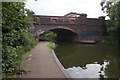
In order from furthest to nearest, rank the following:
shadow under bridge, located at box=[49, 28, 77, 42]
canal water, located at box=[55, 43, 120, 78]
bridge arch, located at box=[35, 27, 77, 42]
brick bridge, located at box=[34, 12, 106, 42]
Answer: shadow under bridge, located at box=[49, 28, 77, 42] < bridge arch, located at box=[35, 27, 77, 42] < brick bridge, located at box=[34, 12, 106, 42] < canal water, located at box=[55, 43, 120, 78]

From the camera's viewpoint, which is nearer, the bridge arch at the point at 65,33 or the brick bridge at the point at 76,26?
the brick bridge at the point at 76,26

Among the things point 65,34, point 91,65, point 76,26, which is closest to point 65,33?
point 65,34

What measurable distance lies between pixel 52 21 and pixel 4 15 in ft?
34.7

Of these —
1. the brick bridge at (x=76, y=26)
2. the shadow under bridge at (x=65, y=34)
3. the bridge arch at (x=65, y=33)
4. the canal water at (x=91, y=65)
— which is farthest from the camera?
the shadow under bridge at (x=65, y=34)

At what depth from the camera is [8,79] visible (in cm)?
208

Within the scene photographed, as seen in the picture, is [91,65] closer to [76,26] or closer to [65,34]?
[76,26]

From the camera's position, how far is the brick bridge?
1191cm

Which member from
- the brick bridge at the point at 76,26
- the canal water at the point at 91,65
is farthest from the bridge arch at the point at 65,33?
the canal water at the point at 91,65

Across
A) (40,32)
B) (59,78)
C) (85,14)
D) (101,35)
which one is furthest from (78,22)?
(59,78)

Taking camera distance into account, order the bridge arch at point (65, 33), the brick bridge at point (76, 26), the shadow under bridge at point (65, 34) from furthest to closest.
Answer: the shadow under bridge at point (65, 34)
the bridge arch at point (65, 33)
the brick bridge at point (76, 26)

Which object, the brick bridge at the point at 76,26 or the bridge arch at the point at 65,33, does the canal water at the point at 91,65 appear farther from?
the bridge arch at the point at 65,33

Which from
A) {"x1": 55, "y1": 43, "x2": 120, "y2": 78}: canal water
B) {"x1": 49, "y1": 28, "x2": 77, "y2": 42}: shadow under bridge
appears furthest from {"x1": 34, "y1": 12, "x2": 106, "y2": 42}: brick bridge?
{"x1": 55, "y1": 43, "x2": 120, "y2": 78}: canal water

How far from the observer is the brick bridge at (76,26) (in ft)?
39.1

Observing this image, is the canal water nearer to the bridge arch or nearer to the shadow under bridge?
the bridge arch
